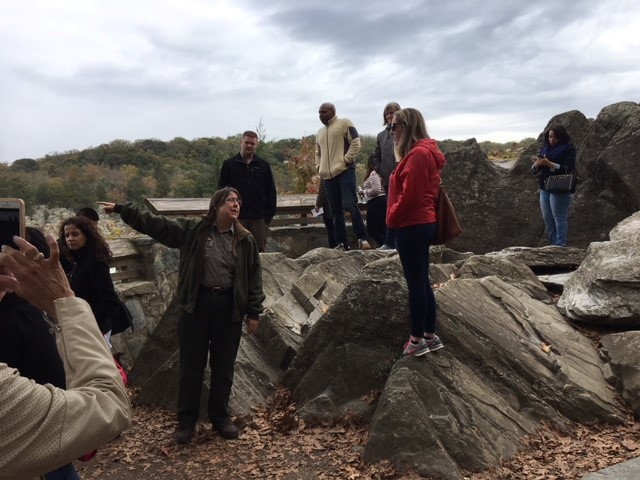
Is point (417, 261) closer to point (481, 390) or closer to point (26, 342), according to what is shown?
point (481, 390)

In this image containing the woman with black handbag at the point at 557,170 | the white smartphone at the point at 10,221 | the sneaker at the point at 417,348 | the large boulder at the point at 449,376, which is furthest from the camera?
the woman with black handbag at the point at 557,170

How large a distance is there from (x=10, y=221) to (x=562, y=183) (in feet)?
26.0

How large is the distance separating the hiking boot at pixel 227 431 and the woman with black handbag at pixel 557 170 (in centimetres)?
586

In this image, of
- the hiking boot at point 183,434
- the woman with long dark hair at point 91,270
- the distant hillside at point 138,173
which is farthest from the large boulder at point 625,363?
the distant hillside at point 138,173

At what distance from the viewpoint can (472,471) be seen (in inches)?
176

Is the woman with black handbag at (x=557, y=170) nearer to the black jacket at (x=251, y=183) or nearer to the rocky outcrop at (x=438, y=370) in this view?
the rocky outcrop at (x=438, y=370)

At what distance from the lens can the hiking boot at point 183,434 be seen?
204 inches

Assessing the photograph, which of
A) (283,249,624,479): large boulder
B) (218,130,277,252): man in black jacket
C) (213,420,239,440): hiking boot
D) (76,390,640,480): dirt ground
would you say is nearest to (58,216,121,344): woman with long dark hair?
(76,390,640,480): dirt ground

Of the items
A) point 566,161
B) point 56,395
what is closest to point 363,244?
point 566,161

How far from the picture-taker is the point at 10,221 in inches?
82.5

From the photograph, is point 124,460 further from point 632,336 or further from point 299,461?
point 632,336

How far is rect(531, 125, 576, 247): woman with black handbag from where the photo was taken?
8.56 m

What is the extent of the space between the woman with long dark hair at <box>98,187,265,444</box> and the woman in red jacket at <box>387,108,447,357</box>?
53.2 inches

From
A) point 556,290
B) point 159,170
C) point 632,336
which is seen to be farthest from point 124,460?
point 159,170
